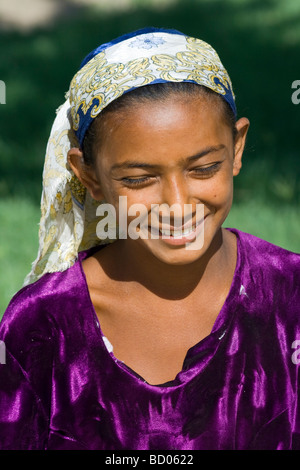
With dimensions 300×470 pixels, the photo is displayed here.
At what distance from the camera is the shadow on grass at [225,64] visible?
553cm

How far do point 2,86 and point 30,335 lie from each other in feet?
14.6

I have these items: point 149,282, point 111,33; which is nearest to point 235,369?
point 149,282

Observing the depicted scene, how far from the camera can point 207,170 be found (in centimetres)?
246

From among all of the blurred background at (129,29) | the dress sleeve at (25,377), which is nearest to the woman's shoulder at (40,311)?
the dress sleeve at (25,377)

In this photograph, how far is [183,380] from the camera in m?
2.67

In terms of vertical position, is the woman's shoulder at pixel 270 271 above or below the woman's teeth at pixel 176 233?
below

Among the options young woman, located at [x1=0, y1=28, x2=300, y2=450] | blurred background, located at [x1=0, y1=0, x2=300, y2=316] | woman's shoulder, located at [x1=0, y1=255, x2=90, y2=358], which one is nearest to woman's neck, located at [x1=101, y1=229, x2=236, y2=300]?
young woman, located at [x1=0, y1=28, x2=300, y2=450]

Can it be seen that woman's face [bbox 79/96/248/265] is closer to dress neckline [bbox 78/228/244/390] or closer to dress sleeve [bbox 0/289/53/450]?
dress neckline [bbox 78/228/244/390]

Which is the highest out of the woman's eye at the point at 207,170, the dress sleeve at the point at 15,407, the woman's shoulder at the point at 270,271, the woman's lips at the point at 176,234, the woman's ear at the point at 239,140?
the woman's ear at the point at 239,140

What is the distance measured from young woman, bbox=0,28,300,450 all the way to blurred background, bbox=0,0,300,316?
141 centimetres

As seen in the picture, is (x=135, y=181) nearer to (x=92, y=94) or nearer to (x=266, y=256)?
(x=92, y=94)

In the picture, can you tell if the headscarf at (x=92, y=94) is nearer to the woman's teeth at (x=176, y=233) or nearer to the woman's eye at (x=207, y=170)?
the woman's eye at (x=207, y=170)

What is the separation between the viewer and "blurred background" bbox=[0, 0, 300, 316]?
488cm

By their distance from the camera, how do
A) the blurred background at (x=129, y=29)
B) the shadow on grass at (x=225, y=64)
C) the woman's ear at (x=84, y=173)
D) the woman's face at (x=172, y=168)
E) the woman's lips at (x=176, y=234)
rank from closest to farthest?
the woman's face at (x=172, y=168)
the woman's lips at (x=176, y=234)
the woman's ear at (x=84, y=173)
the blurred background at (x=129, y=29)
the shadow on grass at (x=225, y=64)
